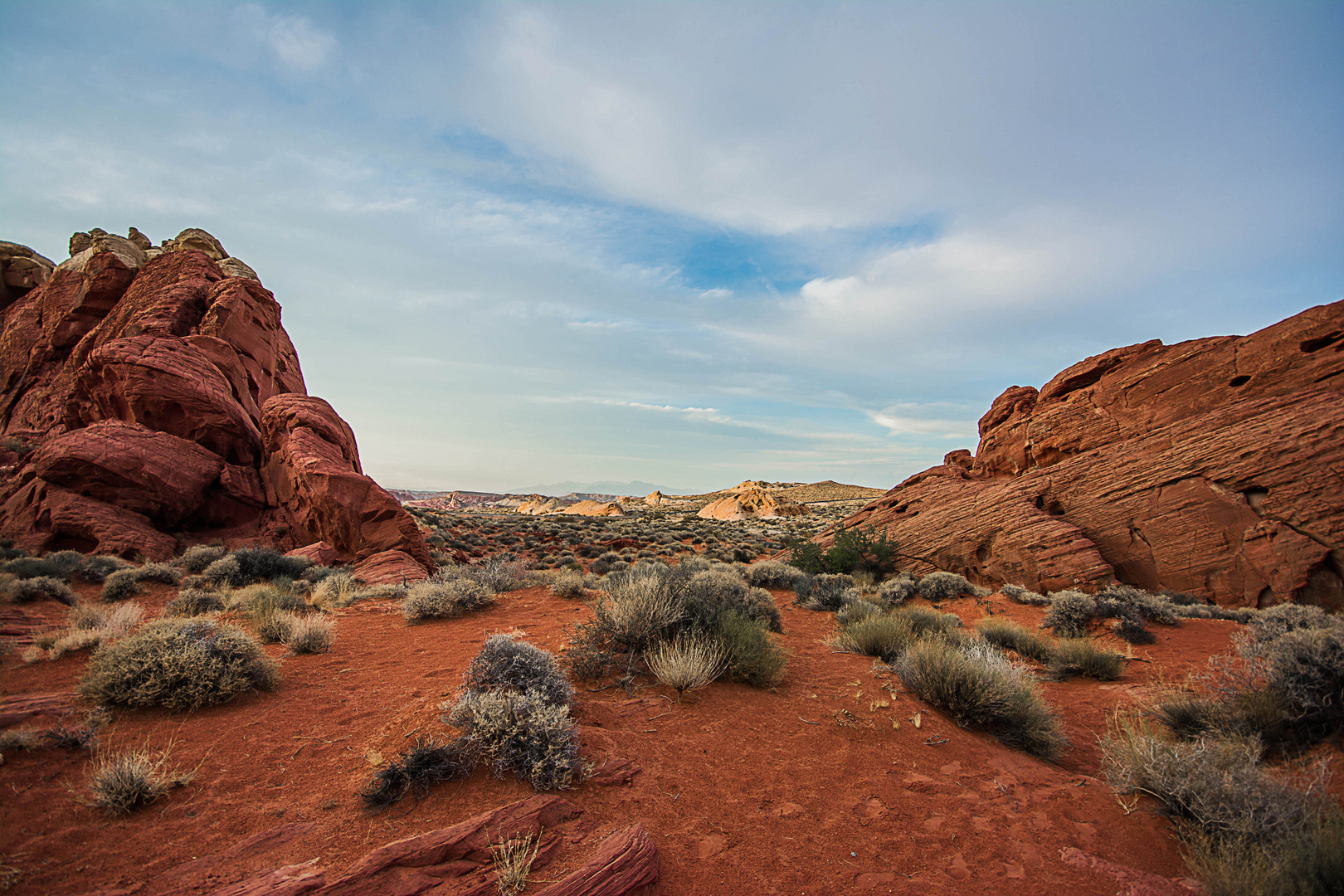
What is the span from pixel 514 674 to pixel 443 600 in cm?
562

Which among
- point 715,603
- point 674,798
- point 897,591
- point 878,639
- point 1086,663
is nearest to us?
point 674,798

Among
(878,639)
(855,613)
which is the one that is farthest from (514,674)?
(855,613)

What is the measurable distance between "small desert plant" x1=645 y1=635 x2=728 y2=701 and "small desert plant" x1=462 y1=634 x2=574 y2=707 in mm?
1123

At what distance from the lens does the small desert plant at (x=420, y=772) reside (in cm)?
328

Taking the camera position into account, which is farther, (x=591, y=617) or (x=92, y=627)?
(x=591, y=617)

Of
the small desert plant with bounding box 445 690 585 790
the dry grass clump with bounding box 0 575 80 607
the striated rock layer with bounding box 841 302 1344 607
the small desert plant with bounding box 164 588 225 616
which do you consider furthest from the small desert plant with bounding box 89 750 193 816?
the striated rock layer with bounding box 841 302 1344 607

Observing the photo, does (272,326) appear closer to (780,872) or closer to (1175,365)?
(780,872)

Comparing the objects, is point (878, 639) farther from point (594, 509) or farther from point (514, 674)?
point (594, 509)

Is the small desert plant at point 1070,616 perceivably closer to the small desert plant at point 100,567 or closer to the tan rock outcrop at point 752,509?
the small desert plant at point 100,567

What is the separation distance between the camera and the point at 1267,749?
4.12 m

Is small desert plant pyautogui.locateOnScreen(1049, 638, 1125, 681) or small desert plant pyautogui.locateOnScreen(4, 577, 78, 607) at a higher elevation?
small desert plant pyautogui.locateOnScreen(4, 577, 78, 607)

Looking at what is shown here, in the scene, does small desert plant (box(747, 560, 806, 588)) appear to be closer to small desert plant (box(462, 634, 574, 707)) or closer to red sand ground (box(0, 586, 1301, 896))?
red sand ground (box(0, 586, 1301, 896))

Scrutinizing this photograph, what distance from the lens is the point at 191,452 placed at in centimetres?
1495

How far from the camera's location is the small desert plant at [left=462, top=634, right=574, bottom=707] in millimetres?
4293
